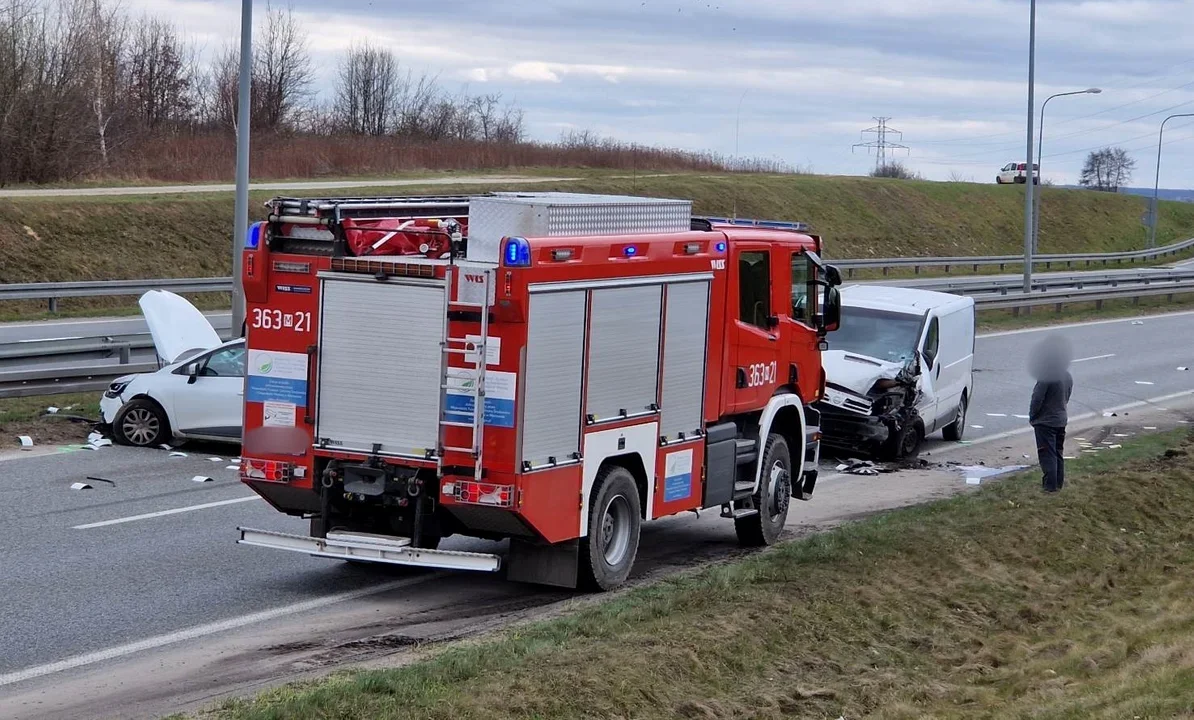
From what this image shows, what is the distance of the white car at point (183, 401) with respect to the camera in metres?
15.5

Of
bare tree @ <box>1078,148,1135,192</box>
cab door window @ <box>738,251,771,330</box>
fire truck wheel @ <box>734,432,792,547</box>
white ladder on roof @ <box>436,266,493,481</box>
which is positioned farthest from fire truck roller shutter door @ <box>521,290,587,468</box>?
Result: bare tree @ <box>1078,148,1135,192</box>

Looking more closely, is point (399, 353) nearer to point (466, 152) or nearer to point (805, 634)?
point (805, 634)

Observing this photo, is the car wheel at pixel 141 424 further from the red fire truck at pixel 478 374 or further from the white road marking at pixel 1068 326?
the white road marking at pixel 1068 326

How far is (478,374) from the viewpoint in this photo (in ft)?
28.6

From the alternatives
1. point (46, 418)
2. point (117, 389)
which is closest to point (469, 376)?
point (117, 389)

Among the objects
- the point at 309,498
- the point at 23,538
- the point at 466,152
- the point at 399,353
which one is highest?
the point at 466,152

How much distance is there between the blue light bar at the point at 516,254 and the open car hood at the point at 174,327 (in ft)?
28.1

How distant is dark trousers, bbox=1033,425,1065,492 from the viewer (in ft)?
46.1

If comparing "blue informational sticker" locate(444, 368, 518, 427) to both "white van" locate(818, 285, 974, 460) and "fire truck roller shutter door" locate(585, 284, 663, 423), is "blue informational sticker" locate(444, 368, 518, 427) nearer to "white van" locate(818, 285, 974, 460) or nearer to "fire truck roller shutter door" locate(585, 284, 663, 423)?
"fire truck roller shutter door" locate(585, 284, 663, 423)

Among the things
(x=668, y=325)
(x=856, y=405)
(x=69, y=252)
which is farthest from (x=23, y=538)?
(x=69, y=252)

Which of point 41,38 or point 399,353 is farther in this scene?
point 41,38

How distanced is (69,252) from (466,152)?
1038 inches

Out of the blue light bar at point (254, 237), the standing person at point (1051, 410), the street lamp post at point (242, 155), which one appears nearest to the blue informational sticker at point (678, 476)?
the blue light bar at point (254, 237)

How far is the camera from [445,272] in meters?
8.83
